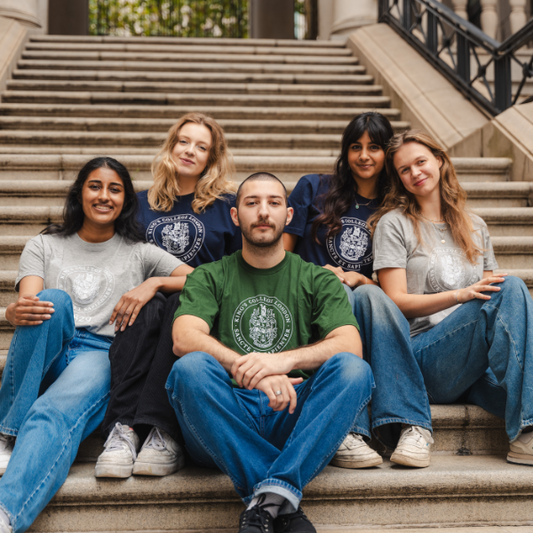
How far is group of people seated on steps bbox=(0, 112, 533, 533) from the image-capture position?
1558 millimetres

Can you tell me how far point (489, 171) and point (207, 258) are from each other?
2.37 metres

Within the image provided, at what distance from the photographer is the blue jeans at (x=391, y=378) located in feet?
5.96

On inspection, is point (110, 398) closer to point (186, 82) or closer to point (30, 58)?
point (186, 82)

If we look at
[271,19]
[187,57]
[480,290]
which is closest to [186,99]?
[187,57]

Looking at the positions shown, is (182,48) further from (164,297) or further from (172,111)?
(164,297)

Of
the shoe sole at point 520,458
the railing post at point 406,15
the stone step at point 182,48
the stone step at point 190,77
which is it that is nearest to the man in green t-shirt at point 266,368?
the shoe sole at point 520,458

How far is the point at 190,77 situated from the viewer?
552 cm

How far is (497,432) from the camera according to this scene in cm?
201

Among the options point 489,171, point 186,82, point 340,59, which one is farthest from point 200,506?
point 340,59

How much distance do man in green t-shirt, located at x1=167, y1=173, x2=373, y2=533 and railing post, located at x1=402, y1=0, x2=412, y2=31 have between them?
525 cm

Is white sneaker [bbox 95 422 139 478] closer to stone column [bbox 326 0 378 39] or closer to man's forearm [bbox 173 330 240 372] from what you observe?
man's forearm [bbox 173 330 240 372]

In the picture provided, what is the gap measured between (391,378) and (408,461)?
0.89 feet

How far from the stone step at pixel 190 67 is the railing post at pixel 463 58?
137 cm

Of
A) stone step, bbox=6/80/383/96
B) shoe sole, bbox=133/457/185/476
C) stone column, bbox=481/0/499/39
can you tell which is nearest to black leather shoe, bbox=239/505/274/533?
shoe sole, bbox=133/457/185/476
